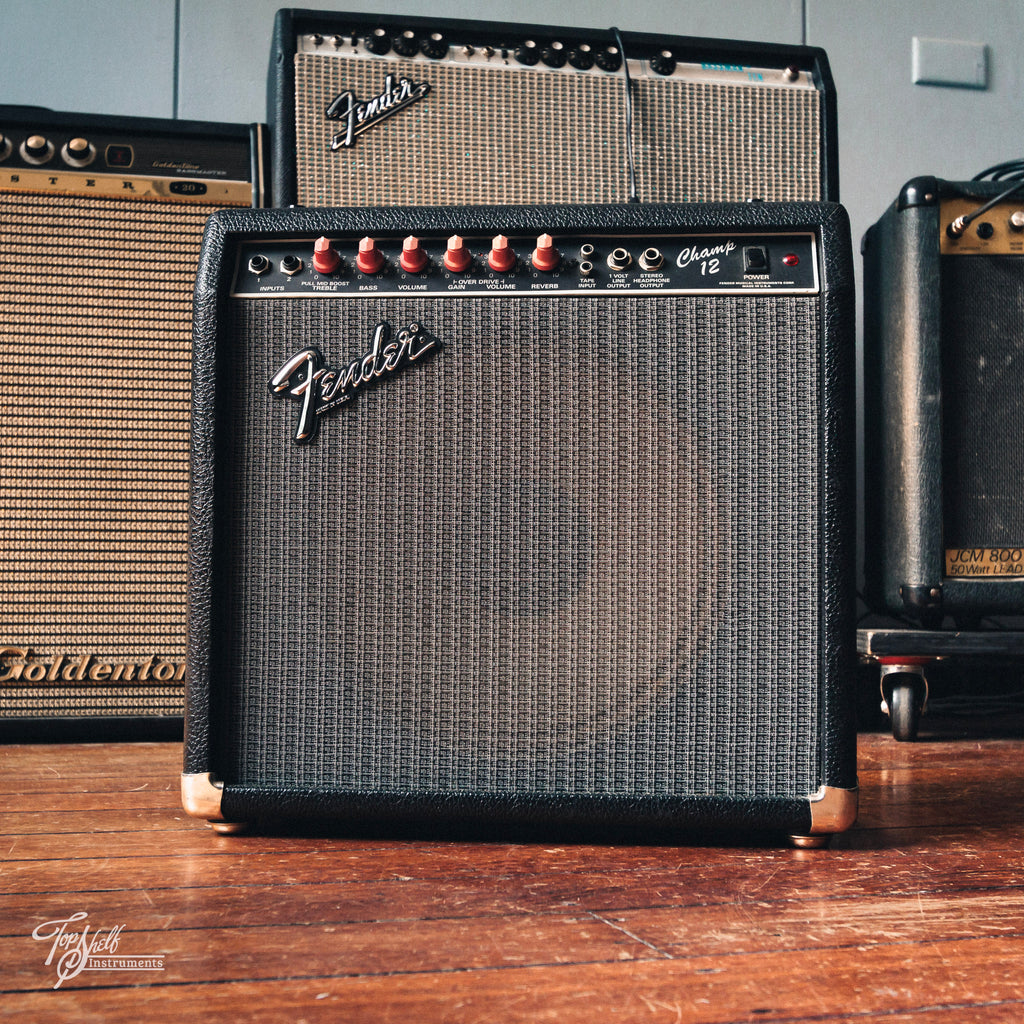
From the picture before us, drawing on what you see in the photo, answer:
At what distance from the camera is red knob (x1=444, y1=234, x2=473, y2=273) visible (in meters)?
0.62

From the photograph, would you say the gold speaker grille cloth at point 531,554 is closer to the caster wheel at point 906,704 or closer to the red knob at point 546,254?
the red knob at point 546,254

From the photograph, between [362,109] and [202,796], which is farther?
[362,109]

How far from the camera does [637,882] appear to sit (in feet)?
1.75

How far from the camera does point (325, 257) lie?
621mm

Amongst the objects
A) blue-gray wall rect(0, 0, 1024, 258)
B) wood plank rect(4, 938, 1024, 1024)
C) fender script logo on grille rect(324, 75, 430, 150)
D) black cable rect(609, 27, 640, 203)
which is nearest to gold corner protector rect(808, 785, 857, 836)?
wood plank rect(4, 938, 1024, 1024)

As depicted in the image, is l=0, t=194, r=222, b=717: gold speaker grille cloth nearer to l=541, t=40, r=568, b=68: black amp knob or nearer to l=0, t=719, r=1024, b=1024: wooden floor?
l=0, t=719, r=1024, b=1024: wooden floor

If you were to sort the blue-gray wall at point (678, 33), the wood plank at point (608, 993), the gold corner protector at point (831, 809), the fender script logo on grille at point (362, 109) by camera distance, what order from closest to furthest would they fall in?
the wood plank at point (608, 993) < the gold corner protector at point (831, 809) < the fender script logo on grille at point (362, 109) < the blue-gray wall at point (678, 33)

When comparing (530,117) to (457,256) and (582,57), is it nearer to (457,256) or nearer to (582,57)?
(582,57)

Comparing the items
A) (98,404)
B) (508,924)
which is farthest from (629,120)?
(508,924)

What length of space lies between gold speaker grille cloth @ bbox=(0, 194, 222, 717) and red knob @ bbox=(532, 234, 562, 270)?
19.1 inches

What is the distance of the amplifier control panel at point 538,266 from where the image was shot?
61 centimetres

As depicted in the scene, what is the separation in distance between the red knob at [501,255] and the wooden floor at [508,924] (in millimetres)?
395

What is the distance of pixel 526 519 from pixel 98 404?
55 cm

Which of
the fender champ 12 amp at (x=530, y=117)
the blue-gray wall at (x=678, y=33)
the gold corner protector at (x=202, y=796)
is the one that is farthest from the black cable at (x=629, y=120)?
the gold corner protector at (x=202, y=796)
